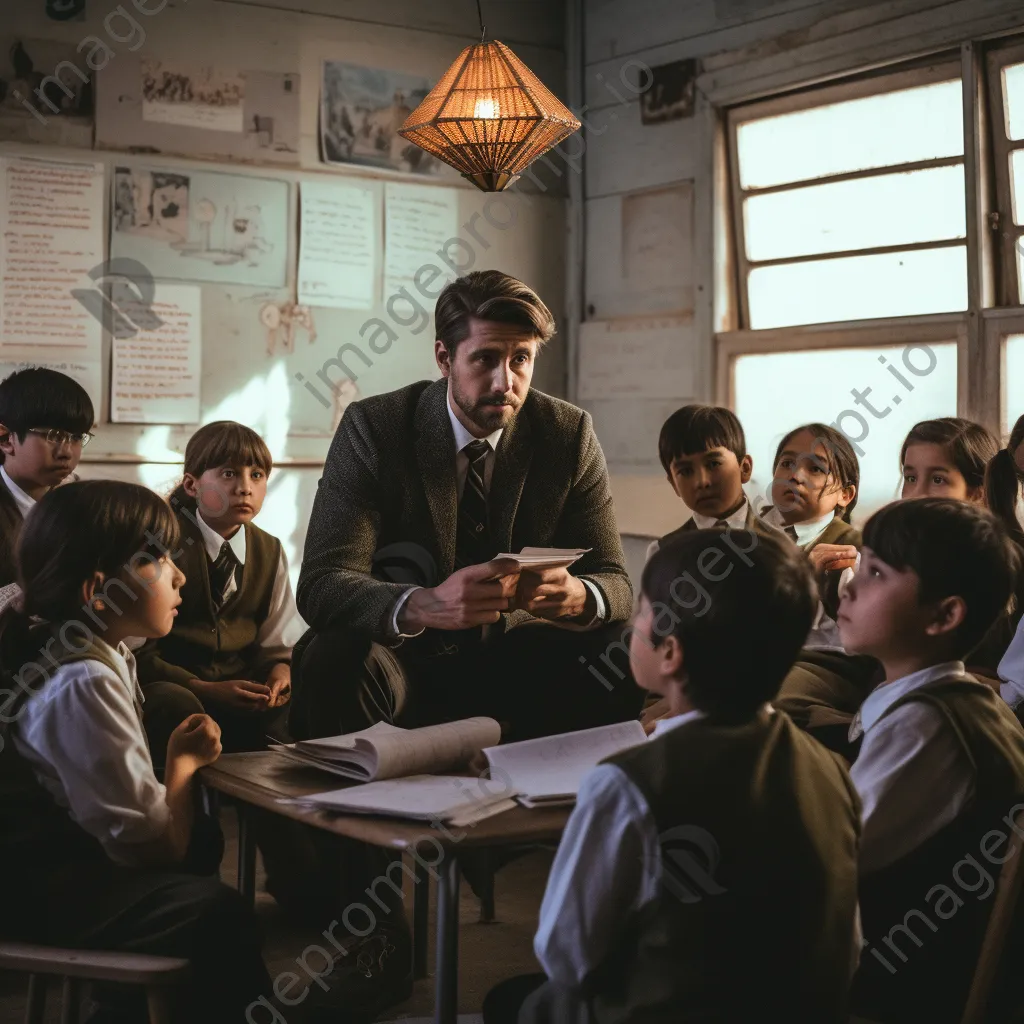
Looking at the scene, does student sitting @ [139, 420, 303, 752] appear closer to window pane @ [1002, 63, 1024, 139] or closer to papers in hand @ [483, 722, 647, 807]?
papers in hand @ [483, 722, 647, 807]

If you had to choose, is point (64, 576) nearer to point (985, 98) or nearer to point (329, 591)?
point (329, 591)

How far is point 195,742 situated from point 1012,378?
2760 mm

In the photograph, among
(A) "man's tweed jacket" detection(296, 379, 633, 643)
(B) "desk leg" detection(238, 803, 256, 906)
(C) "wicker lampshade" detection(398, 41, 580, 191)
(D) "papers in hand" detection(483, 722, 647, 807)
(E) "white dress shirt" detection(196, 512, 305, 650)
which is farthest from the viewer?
(C) "wicker lampshade" detection(398, 41, 580, 191)

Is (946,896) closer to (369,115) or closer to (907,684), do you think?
(907,684)

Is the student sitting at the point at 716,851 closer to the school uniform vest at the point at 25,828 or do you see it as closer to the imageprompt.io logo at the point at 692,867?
the imageprompt.io logo at the point at 692,867

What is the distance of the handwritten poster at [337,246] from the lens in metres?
4.45

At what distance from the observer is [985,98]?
12.4 feet

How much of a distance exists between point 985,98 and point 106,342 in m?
2.76

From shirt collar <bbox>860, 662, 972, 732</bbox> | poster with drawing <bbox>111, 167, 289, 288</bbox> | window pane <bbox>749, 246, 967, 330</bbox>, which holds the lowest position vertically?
shirt collar <bbox>860, 662, 972, 732</bbox>

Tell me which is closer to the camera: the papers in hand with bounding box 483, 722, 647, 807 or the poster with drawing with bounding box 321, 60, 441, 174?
the papers in hand with bounding box 483, 722, 647, 807

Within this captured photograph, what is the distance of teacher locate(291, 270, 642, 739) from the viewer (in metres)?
2.61

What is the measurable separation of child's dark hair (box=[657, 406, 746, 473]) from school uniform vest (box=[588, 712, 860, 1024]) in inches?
79.5

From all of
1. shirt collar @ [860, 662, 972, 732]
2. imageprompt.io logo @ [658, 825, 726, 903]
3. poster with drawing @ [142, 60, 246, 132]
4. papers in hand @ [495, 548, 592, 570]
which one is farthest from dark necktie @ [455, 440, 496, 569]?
poster with drawing @ [142, 60, 246, 132]

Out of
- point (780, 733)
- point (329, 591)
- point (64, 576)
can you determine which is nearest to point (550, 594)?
point (329, 591)
